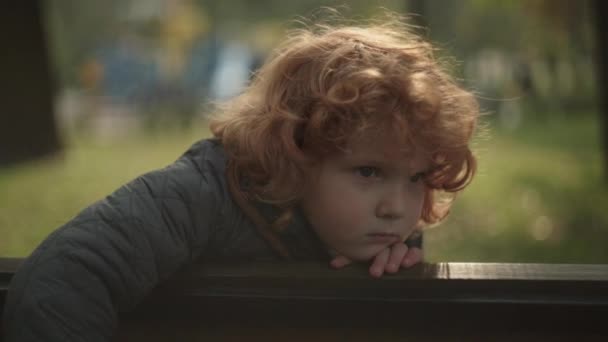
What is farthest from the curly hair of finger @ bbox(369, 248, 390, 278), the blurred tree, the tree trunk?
the blurred tree

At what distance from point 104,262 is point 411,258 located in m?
0.60

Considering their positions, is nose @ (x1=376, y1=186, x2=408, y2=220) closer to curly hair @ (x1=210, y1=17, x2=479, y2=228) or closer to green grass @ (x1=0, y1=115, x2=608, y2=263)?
curly hair @ (x1=210, y1=17, x2=479, y2=228)

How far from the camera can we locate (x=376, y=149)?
1.57 metres

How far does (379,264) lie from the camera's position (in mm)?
1543

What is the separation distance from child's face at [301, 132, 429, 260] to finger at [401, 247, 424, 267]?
0.16ft

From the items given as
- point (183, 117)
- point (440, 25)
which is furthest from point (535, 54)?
point (183, 117)

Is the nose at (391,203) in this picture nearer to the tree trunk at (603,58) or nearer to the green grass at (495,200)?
the green grass at (495,200)

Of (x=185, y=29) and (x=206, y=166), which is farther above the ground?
(x=206, y=166)

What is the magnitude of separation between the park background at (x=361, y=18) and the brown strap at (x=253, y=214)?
42cm

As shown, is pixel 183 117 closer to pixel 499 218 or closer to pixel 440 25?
pixel 440 25

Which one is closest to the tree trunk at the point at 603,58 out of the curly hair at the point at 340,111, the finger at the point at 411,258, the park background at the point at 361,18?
the park background at the point at 361,18

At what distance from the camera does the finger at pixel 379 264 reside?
4.95 feet

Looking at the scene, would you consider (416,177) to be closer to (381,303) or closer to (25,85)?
(381,303)

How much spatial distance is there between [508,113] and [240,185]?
1293 cm
